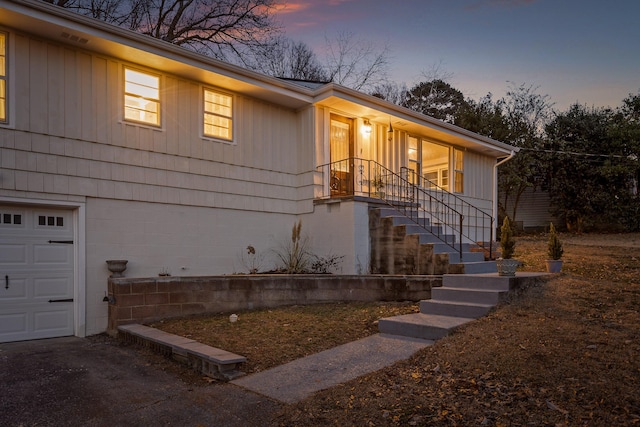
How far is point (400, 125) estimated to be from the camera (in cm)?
1230

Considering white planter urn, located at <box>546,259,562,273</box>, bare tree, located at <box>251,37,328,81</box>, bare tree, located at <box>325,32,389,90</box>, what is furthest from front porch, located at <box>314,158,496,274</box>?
bare tree, located at <box>325,32,389,90</box>

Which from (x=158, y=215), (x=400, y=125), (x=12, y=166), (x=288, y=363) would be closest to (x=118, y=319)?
(x=158, y=215)

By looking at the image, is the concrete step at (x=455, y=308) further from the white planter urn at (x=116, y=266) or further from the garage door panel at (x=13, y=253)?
the garage door panel at (x=13, y=253)

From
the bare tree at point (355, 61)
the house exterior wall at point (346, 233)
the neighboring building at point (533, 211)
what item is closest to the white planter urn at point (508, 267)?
the house exterior wall at point (346, 233)

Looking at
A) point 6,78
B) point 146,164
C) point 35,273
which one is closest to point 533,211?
point 146,164

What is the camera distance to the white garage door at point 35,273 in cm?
682

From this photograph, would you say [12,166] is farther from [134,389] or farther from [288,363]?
[288,363]

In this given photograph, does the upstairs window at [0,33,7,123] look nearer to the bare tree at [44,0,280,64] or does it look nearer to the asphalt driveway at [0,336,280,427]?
the asphalt driveway at [0,336,280,427]

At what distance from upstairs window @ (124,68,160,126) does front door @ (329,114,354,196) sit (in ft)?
14.2

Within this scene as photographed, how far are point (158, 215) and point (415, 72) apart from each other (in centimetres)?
2226

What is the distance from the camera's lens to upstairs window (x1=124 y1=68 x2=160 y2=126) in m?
8.26

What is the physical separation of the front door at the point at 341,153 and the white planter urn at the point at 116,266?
5.20 metres

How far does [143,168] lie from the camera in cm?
831

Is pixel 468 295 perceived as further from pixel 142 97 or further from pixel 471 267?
pixel 142 97
